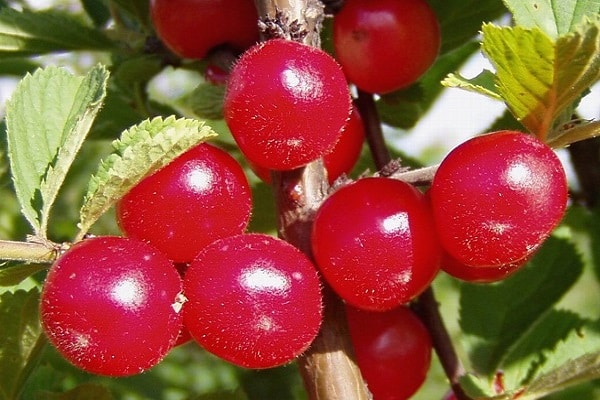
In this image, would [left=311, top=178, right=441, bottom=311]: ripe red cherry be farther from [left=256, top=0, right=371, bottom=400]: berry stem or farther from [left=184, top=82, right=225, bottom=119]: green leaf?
[left=184, top=82, right=225, bottom=119]: green leaf

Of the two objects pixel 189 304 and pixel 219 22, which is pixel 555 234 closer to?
pixel 219 22

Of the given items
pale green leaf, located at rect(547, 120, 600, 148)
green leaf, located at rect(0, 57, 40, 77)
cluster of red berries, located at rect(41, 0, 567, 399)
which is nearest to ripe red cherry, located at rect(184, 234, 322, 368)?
cluster of red berries, located at rect(41, 0, 567, 399)

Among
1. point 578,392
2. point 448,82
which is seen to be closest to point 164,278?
point 448,82

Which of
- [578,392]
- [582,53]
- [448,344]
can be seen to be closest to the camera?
[582,53]

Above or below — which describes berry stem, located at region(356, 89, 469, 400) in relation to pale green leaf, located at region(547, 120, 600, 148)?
below

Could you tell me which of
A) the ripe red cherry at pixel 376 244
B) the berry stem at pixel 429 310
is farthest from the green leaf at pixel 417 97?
the ripe red cherry at pixel 376 244

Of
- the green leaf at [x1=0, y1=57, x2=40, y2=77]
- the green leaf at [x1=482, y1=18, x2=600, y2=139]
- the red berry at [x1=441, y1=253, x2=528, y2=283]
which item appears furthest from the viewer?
Result: the green leaf at [x1=0, y1=57, x2=40, y2=77]

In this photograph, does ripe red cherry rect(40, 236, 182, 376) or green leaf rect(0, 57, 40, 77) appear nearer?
ripe red cherry rect(40, 236, 182, 376)
